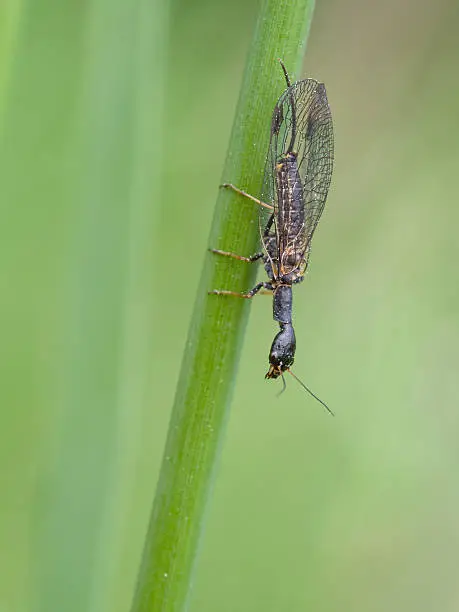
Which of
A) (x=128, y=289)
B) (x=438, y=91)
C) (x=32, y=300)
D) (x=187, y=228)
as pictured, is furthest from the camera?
(x=438, y=91)

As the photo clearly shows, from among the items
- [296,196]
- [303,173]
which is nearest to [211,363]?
[296,196]

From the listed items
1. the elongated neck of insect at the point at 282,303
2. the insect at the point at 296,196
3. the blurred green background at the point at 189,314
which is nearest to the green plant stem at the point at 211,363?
the blurred green background at the point at 189,314

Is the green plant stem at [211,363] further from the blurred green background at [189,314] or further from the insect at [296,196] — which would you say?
the insect at [296,196]

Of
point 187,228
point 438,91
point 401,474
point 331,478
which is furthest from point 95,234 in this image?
point 438,91

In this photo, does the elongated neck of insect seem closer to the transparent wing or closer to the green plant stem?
the transparent wing

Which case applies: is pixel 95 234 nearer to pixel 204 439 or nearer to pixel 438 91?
pixel 204 439

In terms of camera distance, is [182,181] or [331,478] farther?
[182,181]

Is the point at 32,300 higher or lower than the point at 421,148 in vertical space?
lower
